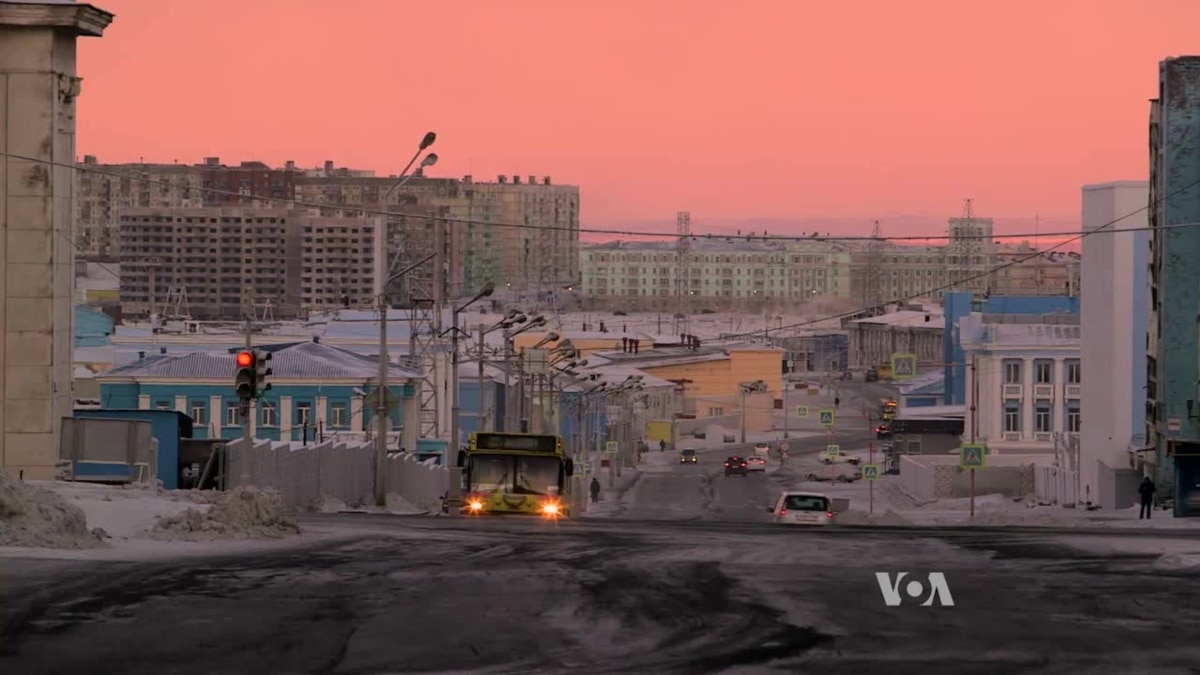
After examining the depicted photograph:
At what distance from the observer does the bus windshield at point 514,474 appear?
138 ft

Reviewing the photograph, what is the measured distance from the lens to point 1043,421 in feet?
328

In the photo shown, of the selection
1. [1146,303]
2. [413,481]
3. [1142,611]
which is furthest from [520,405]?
[1142,611]

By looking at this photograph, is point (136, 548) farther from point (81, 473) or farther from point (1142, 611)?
point (81, 473)

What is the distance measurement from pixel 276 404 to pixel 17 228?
51.9m

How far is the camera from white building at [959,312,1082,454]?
98562 millimetres

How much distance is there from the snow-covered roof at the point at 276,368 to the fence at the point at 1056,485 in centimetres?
2710

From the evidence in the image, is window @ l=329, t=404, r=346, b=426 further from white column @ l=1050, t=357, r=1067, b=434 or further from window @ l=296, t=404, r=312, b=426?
white column @ l=1050, t=357, r=1067, b=434

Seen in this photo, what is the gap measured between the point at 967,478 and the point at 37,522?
236 feet

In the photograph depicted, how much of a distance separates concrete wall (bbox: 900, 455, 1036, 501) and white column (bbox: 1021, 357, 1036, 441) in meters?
4.95

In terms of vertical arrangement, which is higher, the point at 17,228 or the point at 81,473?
the point at 17,228

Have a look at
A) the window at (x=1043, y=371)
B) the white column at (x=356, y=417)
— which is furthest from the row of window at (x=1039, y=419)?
the white column at (x=356, y=417)

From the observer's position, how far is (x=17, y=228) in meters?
37.2

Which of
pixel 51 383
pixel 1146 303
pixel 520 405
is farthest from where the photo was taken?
pixel 520 405

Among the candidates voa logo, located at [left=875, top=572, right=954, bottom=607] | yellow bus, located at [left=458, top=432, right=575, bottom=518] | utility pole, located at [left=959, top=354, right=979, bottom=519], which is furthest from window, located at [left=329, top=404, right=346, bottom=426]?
voa logo, located at [left=875, top=572, right=954, bottom=607]
